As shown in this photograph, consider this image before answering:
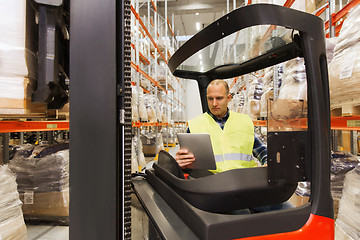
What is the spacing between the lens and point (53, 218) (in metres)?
2.74

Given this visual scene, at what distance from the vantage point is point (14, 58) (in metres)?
1.24

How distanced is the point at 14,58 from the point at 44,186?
76.0 inches

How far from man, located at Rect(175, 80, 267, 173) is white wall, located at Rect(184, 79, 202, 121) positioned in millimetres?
13704

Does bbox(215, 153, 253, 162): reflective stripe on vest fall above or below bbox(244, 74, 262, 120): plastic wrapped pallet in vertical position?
below

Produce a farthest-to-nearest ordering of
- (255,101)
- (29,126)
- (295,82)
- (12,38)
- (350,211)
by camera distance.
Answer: (255,101) → (295,82) → (29,126) → (350,211) → (12,38)

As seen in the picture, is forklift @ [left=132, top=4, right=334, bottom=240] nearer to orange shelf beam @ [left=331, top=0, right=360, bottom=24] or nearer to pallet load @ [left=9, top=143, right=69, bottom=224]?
orange shelf beam @ [left=331, top=0, right=360, bottom=24]

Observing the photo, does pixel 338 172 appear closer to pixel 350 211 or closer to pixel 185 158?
pixel 350 211

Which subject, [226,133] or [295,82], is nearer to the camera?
[226,133]

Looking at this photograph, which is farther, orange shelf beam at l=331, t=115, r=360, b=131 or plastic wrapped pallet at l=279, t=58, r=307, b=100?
plastic wrapped pallet at l=279, t=58, r=307, b=100

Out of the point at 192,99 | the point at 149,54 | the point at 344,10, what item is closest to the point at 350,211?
the point at 344,10

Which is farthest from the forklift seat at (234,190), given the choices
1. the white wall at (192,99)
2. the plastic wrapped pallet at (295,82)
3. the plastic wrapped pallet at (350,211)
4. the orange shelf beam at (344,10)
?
the white wall at (192,99)

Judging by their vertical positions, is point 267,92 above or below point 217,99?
above

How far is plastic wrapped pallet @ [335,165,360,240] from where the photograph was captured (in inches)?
61.9

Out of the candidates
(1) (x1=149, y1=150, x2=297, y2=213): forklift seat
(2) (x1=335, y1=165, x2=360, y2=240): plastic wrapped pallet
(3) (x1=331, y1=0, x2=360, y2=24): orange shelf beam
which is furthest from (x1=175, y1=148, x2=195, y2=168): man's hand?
(3) (x1=331, y1=0, x2=360, y2=24): orange shelf beam
